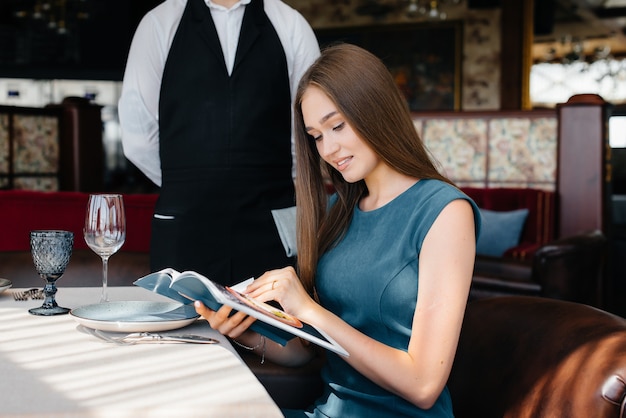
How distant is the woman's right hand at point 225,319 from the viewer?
135 cm

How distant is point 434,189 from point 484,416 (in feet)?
1.48

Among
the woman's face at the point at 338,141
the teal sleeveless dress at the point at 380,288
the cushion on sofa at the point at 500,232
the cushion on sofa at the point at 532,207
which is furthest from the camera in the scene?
the cushion on sofa at the point at 532,207

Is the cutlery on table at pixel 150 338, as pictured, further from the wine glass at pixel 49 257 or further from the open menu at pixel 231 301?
the wine glass at pixel 49 257

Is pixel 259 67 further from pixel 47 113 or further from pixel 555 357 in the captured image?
pixel 47 113

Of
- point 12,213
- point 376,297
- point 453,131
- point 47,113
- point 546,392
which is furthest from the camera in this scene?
point 47,113

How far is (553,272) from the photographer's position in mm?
3926

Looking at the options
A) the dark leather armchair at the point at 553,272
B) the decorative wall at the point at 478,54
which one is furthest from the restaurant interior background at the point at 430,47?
the dark leather armchair at the point at 553,272

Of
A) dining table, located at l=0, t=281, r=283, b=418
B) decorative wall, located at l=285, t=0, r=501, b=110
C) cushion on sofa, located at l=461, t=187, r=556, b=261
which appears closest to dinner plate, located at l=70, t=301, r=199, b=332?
dining table, located at l=0, t=281, r=283, b=418

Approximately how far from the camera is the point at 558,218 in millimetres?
5035

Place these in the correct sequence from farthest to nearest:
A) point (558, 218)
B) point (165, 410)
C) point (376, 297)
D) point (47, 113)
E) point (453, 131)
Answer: point (47, 113) → point (453, 131) → point (558, 218) → point (376, 297) → point (165, 410)

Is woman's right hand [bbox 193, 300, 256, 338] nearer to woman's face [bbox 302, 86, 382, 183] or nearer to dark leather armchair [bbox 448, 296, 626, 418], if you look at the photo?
woman's face [bbox 302, 86, 382, 183]

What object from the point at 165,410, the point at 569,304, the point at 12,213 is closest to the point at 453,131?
the point at 12,213

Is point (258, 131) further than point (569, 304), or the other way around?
point (258, 131)

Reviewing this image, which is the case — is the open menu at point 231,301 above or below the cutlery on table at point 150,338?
above
